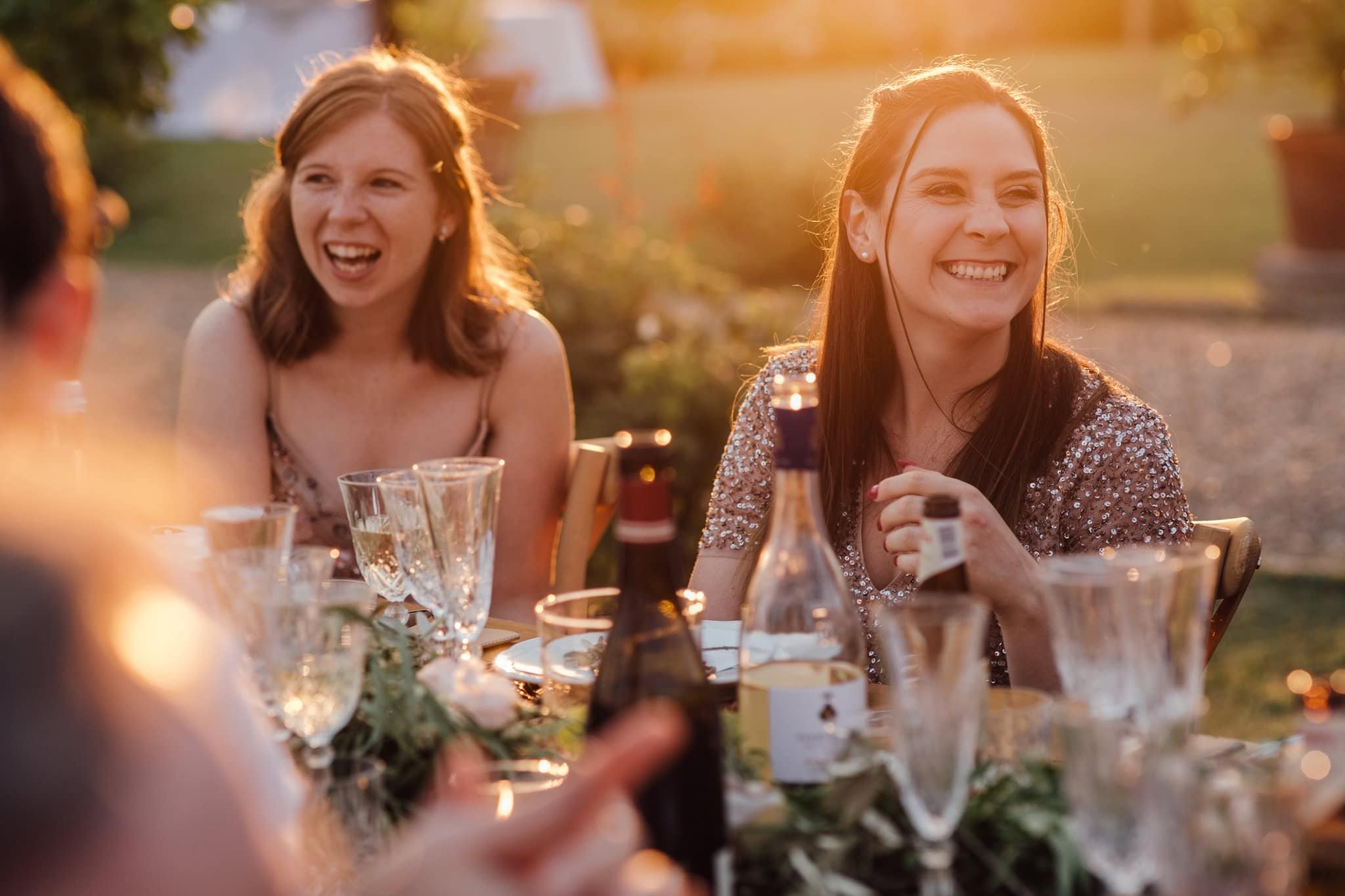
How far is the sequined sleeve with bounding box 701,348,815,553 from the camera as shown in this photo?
9.62 feet

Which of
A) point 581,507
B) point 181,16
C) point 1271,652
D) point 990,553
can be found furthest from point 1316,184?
point 990,553

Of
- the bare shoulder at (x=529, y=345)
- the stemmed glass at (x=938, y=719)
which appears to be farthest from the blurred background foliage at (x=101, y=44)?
the stemmed glass at (x=938, y=719)

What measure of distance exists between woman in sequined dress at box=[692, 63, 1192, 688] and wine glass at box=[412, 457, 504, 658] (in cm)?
83

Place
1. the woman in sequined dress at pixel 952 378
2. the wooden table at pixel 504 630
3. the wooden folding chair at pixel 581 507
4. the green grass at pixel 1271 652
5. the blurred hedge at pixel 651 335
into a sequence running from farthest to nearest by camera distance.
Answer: the blurred hedge at pixel 651 335 → the green grass at pixel 1271 652 → the wooden folding chair at pixel 581 507 → the woman in sequined dress at pixel 952 378 → the wooden table at pixel 504 630

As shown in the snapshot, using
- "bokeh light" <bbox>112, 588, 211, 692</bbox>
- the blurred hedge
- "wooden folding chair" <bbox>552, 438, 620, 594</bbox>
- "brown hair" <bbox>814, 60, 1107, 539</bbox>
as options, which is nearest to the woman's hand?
"brown hair" <bbox>814, 60, 1107, 539</bbox>

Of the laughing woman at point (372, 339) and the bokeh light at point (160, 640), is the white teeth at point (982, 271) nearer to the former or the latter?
the laughing woman at point (372, 339)

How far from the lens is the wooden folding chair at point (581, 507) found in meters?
3.44

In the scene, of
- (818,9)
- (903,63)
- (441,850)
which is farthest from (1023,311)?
(818,9)

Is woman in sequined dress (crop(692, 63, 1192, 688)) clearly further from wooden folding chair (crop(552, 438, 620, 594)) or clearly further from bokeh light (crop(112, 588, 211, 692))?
bokeh light (crop(112, 588, 211, 692))

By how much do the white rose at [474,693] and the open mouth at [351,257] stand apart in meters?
1.90

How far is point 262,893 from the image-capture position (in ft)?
3.17

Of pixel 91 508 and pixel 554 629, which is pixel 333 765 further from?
pixel 91 508

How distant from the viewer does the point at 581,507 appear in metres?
3.46

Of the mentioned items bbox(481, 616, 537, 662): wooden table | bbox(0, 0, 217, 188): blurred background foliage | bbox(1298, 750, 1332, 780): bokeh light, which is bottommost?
bbox(481, 616, 537, 662): wooden table
